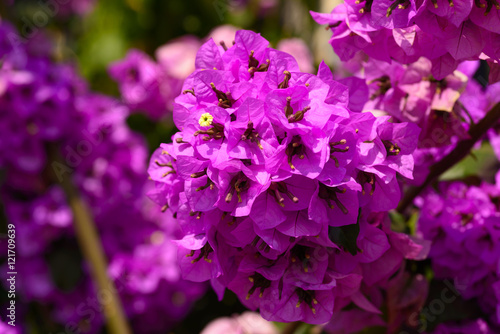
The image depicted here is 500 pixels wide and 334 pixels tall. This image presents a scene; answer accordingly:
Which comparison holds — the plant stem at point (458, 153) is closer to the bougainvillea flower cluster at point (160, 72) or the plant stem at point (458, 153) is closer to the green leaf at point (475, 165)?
the green leaf at point (475, 165)

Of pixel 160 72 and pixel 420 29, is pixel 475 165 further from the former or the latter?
pixel 160 72

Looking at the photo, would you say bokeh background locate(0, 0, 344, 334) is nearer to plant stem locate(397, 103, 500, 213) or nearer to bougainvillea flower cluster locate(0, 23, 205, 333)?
bougainvillea flower cluster locate(0, 23, 205, 333)

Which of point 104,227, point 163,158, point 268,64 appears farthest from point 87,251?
point 268,64

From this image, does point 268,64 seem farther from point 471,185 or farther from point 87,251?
point 87,251

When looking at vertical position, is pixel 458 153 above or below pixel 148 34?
above

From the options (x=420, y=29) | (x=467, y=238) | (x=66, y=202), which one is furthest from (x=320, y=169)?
(x=66, y=202)

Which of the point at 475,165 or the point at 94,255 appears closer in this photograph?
the point at 475,165

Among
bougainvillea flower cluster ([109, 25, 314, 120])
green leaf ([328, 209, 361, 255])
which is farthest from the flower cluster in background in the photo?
bougainvillea flower cluster ([109, 25, 314, 120])
